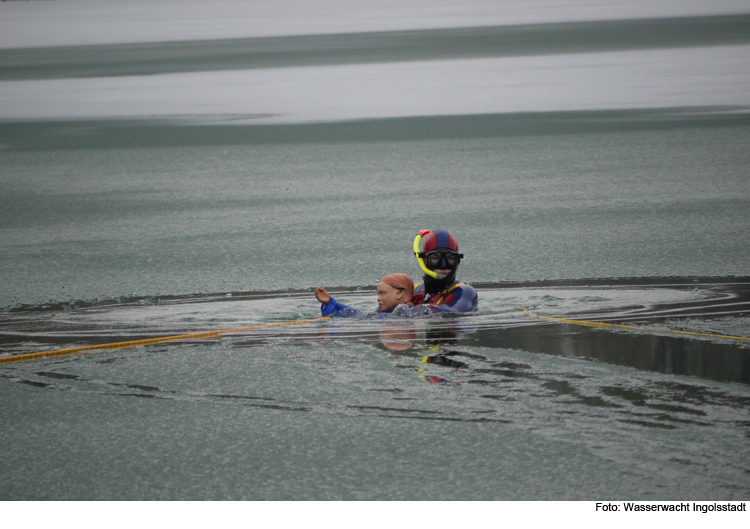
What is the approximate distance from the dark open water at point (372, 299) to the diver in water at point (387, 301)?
0.14 meters

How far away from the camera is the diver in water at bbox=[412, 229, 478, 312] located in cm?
632

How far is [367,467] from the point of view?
3850 mm

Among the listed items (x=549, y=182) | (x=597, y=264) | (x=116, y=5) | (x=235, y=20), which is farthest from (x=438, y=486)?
(x=116, y=5)

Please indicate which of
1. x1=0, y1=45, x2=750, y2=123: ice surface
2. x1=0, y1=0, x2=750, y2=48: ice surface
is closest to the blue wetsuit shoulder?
x1=0, y1=45, x2=750, y2=123: ice surface


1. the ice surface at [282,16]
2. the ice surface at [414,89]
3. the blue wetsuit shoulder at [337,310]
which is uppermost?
the ice surface at [282,16]

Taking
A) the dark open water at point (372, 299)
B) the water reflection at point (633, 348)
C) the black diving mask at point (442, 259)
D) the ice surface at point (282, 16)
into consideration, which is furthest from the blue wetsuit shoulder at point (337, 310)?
the ice surface at point (282, 16)

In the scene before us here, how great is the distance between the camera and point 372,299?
6938 millimetres

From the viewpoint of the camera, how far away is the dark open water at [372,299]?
390 centimetres

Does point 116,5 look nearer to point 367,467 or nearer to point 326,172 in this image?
point 326,172

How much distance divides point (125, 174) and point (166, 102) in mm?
4982

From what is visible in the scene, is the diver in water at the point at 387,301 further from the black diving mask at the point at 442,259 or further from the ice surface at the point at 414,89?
the ice surface at the point at 414,89

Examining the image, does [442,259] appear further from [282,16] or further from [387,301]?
[282,16]

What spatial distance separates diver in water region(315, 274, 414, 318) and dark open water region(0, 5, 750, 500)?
0.45 ft

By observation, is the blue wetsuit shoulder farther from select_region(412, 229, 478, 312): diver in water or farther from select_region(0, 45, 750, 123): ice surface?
select_region(0, 45, 750, 123): ice surface
